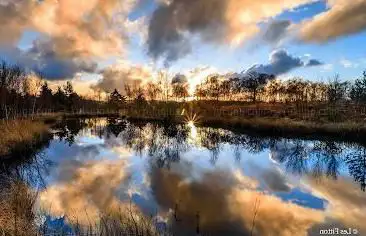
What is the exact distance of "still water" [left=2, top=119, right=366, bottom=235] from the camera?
10484 mm

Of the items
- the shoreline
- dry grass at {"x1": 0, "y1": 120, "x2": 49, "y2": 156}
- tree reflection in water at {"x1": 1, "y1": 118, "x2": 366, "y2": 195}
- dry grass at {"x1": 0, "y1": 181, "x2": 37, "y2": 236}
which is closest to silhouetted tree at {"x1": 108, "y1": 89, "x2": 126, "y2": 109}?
the shoreline

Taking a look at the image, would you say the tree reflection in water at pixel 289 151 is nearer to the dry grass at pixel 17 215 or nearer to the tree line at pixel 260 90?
the dry grass at pixel 17 215

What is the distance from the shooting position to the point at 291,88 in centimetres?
7956

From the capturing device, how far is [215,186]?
1503 centimetres

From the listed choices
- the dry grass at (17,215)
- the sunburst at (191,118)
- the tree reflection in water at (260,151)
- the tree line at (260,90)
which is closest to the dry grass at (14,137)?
the tree reflection in water at (260,151)

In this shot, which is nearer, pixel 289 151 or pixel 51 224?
pixel 51 224

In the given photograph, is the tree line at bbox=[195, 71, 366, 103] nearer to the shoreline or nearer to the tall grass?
the shoreline

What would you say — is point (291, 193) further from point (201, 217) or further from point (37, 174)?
point (37, 174)

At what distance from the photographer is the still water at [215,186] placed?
10484 millimetres

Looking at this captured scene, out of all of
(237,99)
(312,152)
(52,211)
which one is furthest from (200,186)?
(237,99)

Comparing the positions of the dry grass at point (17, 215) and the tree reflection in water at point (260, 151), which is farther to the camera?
the tree reflection in water at point (260, 151)

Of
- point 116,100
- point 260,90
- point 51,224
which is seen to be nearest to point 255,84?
point 260,90

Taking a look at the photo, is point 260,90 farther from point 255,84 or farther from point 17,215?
point 17,215

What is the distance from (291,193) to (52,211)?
8.52 meters
